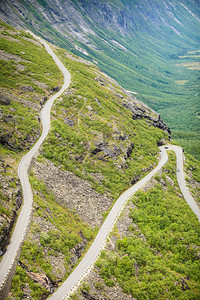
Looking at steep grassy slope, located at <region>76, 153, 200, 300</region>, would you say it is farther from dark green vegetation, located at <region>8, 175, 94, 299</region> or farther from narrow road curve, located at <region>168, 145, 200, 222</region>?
dark green vegetation, located at <region>8, 175, 94, 299</region>

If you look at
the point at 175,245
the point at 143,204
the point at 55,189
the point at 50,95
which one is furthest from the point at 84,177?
the point at 50,95

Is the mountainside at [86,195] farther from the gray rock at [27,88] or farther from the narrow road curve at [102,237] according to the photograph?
the narrow road curve at [102,237]

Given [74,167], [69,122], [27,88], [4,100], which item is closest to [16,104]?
[4,100]

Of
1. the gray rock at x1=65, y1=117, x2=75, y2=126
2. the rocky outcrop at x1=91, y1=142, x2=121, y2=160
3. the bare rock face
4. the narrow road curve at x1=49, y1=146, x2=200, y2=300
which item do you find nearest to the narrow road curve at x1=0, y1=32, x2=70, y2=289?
the bare rock face

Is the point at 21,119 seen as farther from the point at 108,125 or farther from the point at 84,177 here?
the point at 108,125

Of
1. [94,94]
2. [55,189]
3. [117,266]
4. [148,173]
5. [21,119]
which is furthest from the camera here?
[94,94]

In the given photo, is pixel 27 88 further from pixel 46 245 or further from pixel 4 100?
pixel 46 245
